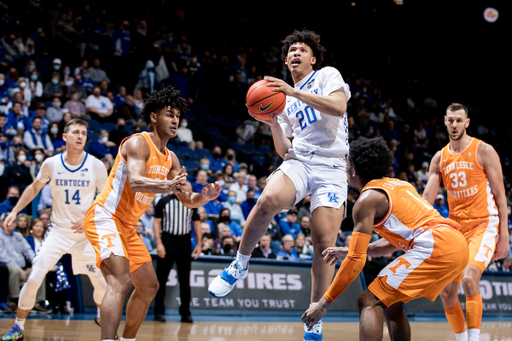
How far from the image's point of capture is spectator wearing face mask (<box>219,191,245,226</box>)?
33.7 feet

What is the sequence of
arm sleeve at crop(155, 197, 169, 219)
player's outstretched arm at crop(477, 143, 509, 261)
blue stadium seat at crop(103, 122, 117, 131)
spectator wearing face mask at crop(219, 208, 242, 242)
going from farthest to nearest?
1. blue stadium seat at crop(103, 122, 117, 131)
2. spectator wearing face mask at crop(219, 208, 242, 242)
3. arm sleeve at crop(155, 197, 169, 219)
4. player's outstretched arm at crop(477, 143, 509, 261)

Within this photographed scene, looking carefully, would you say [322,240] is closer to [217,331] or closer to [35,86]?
[217,331]

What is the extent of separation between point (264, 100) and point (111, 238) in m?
1.78

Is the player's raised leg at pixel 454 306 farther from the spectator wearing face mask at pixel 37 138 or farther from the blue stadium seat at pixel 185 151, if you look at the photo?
the blue stadium seat at pixel 185 151

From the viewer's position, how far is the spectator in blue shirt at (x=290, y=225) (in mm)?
10484

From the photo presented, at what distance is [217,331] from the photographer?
648 cm

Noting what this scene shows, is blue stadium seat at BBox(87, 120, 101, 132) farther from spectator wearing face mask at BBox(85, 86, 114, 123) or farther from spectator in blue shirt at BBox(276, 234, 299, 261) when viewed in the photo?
spectator in blue shirt at BBox(276, 234, 299, 261)

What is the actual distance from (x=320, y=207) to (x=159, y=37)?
40.8 feet

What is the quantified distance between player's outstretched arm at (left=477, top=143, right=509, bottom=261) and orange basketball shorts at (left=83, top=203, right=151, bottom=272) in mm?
3566

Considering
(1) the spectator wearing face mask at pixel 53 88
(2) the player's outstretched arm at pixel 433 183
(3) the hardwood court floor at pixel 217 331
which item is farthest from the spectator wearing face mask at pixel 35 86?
(2) the player's outstretched arm at pixel 433 183

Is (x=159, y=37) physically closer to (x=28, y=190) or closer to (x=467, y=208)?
(x=28, y=190)

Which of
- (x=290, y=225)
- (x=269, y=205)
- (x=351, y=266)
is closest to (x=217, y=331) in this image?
(x=269, y=205)

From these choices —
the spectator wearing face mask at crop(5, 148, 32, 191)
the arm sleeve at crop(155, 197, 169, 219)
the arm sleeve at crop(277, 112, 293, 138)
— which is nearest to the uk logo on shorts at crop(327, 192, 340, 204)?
the arm sleeve at crop(277, 112, 293, 138)

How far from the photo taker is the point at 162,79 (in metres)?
13.6
